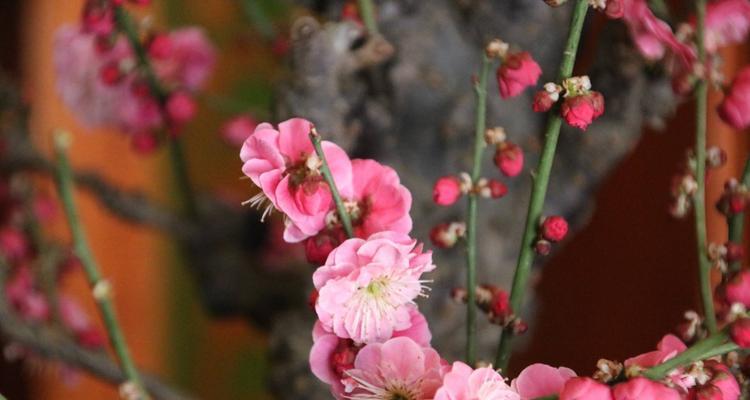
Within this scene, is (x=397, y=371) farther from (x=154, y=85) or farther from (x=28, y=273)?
(x=28, y=273)

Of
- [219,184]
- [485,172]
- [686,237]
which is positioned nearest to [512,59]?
[485,172]

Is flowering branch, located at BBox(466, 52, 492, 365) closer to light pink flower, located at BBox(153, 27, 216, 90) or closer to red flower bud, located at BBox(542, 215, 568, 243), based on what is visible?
red flower bud, located at BBox(542, 215, 568, 243)

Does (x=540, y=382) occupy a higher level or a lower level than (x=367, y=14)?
lower

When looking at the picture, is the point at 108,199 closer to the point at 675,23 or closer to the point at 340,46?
the point at 340,46

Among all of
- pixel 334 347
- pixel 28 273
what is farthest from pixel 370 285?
pixel 28 273

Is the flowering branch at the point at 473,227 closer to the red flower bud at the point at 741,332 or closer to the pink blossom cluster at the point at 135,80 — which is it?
the red flower bud at the point at 741,332

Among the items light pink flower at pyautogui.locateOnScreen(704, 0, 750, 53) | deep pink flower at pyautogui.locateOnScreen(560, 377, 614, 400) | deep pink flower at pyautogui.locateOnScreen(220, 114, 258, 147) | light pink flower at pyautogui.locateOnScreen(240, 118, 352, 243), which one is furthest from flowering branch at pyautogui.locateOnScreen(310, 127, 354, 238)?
deep pink flower at pyautogui.locateOnScreen(220, 114, 258, 147)
